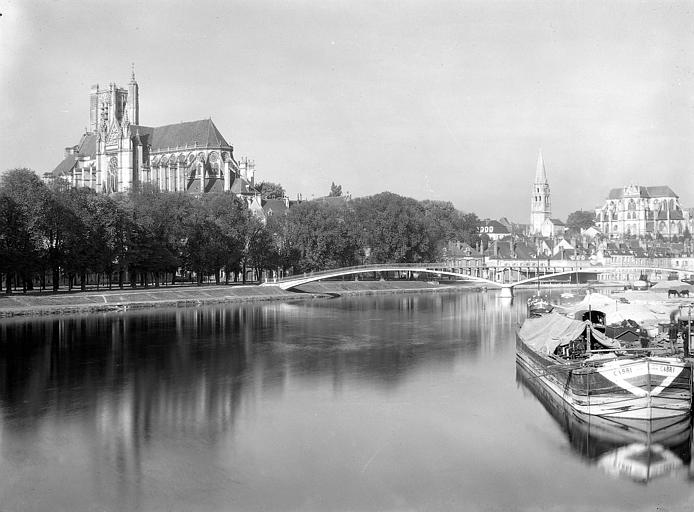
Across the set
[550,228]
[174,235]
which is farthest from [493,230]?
[174,235]

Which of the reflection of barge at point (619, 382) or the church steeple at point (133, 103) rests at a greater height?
the church steeple at point (133, 103)

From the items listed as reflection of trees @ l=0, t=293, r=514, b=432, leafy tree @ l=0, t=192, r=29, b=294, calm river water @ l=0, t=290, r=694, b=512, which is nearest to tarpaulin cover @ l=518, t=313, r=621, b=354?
calm river water @ l=0, t=290, r=694, b=512

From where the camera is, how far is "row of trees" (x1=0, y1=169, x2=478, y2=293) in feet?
215

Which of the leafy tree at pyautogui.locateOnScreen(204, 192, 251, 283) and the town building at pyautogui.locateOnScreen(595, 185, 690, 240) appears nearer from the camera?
the leafy tree at pyautogui.locateOnScreen(204, 192, 251, 283)

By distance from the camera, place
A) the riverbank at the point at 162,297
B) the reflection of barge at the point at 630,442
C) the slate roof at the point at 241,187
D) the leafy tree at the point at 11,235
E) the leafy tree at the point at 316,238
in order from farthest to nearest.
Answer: the slate roof at the point at 241,187 < the leafy tree at the point at 316,238 < the riverbank at the point at 162,297 < the leafy tree at the point at 11,235 < the reflection of barge at the point at 630,442

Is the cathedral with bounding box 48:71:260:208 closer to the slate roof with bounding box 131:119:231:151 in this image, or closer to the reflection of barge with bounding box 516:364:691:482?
the slate roof with bounding box 131:119:231:151

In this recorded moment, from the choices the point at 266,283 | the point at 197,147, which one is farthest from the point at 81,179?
the point at 266,283

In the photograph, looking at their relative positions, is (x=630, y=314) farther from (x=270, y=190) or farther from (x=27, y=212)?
(x=270, y=190)

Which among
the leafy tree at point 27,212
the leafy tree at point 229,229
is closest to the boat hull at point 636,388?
the leafy tree at point 27,212

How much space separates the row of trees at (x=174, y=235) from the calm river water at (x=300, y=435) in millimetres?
19952

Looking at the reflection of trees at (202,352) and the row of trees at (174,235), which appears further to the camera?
the row of trees at (174,235)

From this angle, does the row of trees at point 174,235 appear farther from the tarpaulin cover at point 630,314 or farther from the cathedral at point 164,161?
the tarpaulin cover at point 630,314

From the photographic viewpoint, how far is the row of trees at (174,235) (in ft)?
215

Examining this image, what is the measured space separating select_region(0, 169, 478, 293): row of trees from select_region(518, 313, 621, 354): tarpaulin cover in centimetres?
4184
